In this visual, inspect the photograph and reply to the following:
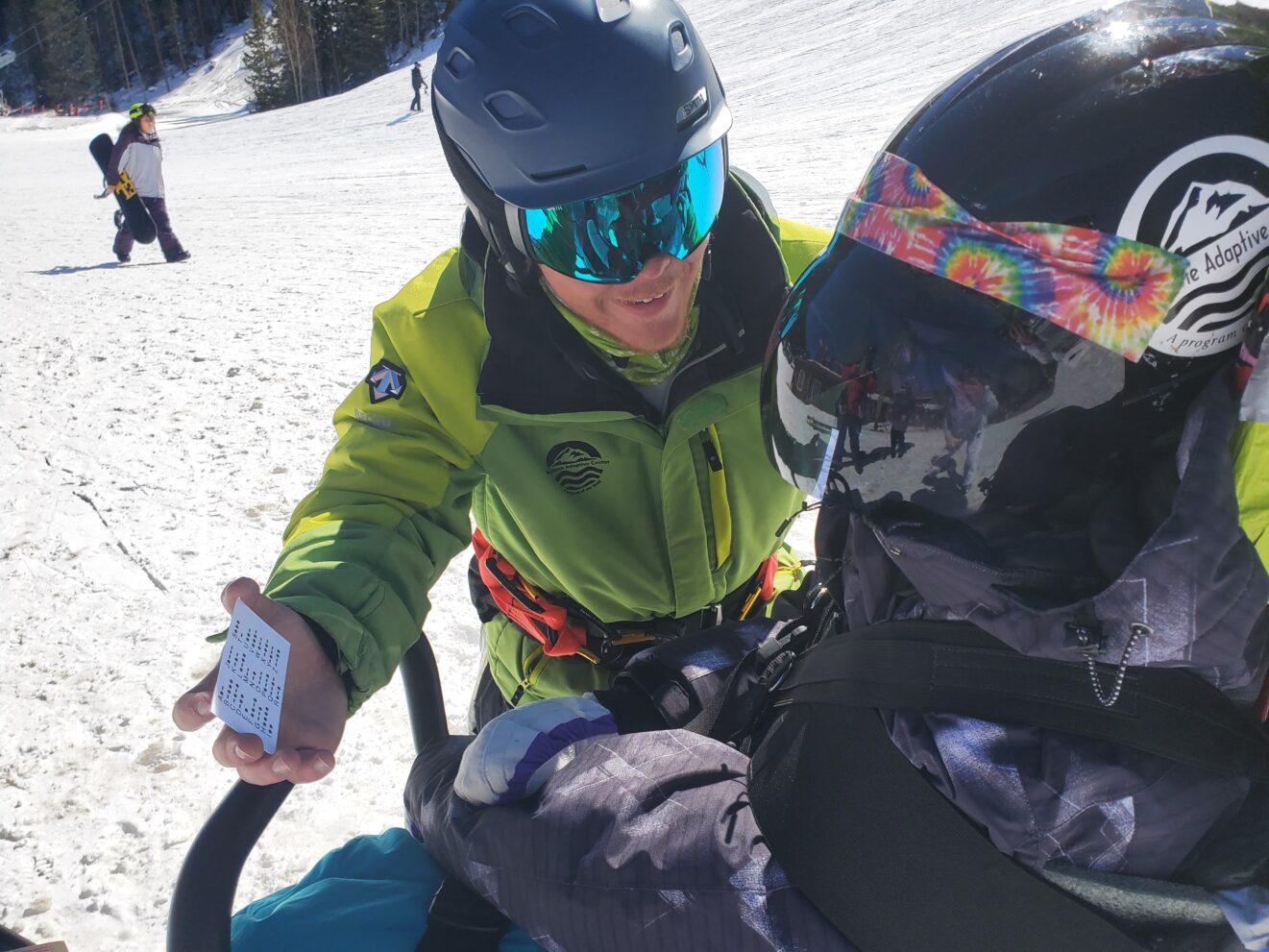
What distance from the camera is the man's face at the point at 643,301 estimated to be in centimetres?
157

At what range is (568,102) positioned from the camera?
148 cm

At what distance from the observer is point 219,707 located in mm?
1187

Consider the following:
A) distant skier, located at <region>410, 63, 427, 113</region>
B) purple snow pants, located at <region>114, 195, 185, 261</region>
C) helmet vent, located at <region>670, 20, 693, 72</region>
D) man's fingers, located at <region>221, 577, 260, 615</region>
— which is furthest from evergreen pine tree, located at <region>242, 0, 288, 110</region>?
man's fingers, located at <region>221, 577, 260, 615</region>

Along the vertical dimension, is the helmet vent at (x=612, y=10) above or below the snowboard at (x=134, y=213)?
above

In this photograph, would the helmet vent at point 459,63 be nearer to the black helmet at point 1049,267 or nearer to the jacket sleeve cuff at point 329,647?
the black helmet at point 1049,267

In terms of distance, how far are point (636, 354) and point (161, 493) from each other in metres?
2.85

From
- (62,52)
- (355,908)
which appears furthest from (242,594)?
(62,52)

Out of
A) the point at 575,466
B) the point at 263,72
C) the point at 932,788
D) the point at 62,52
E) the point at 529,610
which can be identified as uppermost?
the point at 932,788

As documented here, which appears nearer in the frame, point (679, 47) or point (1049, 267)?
point (1049, 267)

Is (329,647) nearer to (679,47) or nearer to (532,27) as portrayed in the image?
(532,27)

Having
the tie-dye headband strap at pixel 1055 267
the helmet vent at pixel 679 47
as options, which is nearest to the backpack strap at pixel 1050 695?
the tie-dye headband strap at pixel 1055 267

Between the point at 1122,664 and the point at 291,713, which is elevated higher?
the point at 1122,664

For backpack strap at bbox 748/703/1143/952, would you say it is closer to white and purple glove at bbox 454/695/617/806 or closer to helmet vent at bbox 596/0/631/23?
white and purple glove at bbox 454/695/617/806

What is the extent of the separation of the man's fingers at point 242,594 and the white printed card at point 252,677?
0.04 ft
